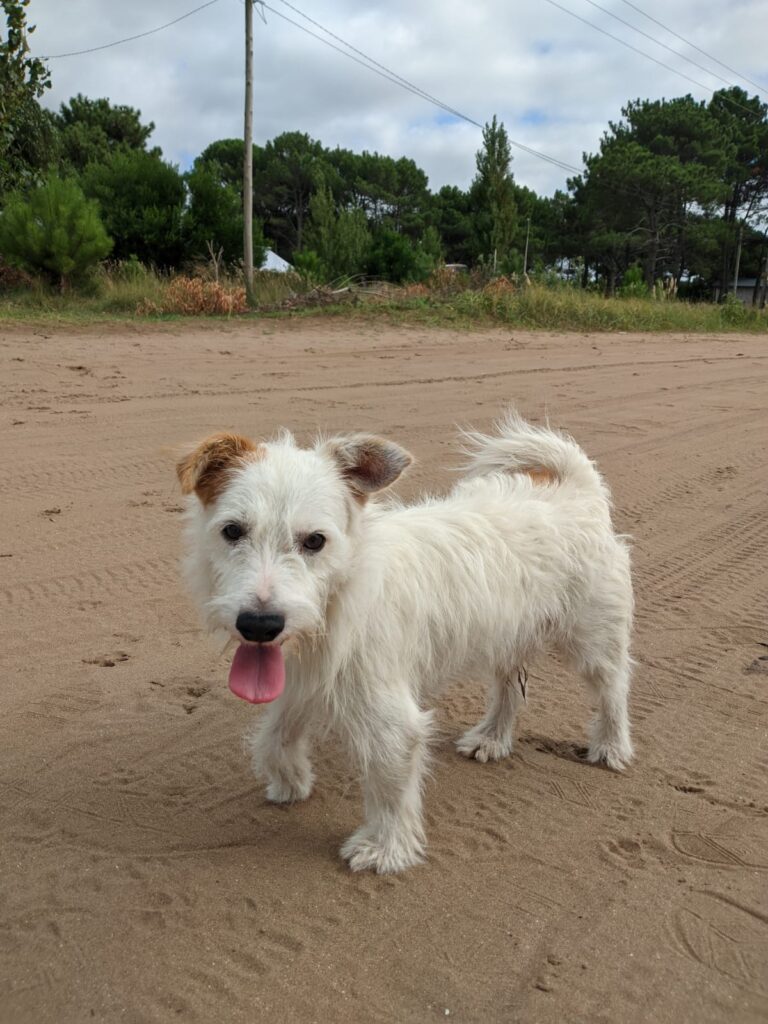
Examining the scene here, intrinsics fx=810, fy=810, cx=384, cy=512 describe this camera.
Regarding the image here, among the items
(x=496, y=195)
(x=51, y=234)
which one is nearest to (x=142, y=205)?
(x=51, y=234)

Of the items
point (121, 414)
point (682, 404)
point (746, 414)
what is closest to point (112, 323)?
point (121, 414)

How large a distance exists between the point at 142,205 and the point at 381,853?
2402cm

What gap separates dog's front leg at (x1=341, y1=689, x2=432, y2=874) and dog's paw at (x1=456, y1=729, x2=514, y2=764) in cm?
78

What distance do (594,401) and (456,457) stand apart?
380cm

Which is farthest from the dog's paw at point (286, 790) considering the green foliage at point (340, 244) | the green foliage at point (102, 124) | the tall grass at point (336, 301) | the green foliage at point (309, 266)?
the green foliage at point (102, 124)

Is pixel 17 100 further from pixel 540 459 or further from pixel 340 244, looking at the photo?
pixel 540 459

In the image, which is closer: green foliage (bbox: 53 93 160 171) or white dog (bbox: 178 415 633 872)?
white dog (bbox: 178 415 633 872)

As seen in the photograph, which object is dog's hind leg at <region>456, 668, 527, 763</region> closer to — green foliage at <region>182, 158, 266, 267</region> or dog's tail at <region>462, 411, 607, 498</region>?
dog's tail at <region>462, 411, 607, 498</region>

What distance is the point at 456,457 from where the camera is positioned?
8.07 meters

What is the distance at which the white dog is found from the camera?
2.66 metres

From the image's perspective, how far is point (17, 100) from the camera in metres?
18.3

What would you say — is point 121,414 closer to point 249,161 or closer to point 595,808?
point 595,808

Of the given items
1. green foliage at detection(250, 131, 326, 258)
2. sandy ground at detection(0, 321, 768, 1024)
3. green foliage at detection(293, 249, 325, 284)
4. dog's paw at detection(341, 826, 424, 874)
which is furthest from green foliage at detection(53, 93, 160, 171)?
dog's paw at detection(341, 826, 424, 874)

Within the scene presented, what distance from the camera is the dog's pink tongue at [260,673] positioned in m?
2.62
